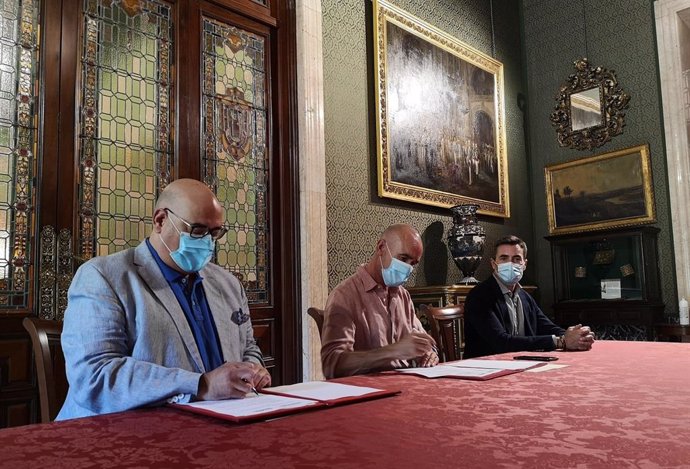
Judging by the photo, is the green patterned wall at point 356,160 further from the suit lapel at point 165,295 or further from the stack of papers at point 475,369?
the suit lapel at point 165,295

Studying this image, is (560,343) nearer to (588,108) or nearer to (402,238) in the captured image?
(402,238)

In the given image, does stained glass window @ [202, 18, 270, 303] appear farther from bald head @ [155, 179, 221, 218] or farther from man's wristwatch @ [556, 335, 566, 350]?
man's wristwatch @ [556, 335, 566, 350]

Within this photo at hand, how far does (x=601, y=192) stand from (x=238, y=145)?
457 cm

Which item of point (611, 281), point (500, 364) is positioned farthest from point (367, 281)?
point (611, 281)

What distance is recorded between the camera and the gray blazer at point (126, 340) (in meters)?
1.63

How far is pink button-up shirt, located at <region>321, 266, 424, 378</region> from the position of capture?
253cm

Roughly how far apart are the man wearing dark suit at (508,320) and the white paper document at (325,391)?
1.65 metres

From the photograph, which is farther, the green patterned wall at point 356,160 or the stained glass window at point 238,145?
Result: the green patterned wall at point 356,160

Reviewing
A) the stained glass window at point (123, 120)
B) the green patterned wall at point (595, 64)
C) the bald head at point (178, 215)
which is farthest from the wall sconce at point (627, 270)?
the bald head at point (178, 215)

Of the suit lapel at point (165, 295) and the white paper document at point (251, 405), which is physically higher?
the suit lapel at point (165, 295)

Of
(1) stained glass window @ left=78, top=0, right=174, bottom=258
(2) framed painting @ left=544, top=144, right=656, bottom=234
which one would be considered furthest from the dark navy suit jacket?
(2) framed painting @ left=544, top=144, right=656, bottom=234

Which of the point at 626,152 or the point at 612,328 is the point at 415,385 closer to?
the point at 612,328

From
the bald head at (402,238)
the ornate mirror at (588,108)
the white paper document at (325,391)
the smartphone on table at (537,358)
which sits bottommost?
the smartphone on table at (537,358)

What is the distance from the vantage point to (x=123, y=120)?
12.6 feet
